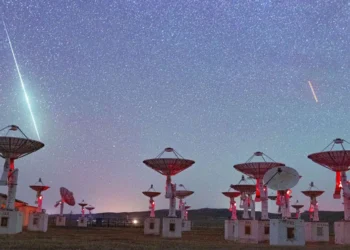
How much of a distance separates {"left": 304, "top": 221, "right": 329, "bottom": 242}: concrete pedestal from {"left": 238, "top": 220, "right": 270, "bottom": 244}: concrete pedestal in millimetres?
8221

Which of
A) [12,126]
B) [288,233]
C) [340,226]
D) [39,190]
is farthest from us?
[39,190]

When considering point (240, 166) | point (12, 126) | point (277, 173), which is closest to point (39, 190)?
point (12, 126)

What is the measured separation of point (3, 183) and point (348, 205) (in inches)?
1569

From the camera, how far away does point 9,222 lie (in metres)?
46.7

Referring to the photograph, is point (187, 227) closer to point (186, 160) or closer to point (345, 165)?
point (186, 160)

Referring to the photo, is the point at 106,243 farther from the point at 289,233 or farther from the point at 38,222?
the point at 38,222

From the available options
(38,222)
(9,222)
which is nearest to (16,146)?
(9,222)

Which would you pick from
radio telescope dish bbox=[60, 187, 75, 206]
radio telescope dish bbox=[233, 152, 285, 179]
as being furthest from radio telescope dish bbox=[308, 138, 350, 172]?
radio telescope dish bbox=[60, 187, 75, 206]

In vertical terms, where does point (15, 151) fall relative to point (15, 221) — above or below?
above

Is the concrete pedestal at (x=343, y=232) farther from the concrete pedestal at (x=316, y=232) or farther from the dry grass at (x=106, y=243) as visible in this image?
the concrete pedestal at (x=316, y=232)

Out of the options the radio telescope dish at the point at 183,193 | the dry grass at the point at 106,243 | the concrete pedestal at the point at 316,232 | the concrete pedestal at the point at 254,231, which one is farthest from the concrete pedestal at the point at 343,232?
the radio telescope dish at the point at 183,193

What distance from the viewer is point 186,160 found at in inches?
2111

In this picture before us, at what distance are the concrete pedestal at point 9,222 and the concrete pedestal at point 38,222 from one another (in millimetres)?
12725

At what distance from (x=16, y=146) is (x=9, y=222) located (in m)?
8.70
